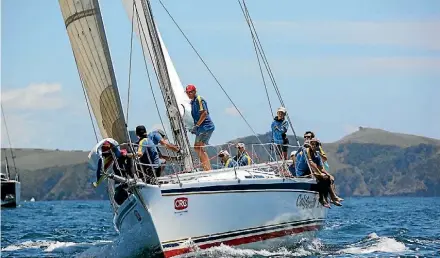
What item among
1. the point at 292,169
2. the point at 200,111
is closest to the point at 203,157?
the point at 200,111

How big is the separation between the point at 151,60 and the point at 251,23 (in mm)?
2552

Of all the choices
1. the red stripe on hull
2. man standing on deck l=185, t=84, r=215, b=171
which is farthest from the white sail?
the red stripe on hull

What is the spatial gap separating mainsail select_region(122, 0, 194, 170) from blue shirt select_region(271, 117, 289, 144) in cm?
224

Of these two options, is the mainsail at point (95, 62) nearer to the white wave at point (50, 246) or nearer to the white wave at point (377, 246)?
the white wave at point (50, 246)

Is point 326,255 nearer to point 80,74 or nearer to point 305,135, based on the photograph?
point 305,135

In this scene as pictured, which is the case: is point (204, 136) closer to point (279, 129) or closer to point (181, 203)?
point (279, 129)

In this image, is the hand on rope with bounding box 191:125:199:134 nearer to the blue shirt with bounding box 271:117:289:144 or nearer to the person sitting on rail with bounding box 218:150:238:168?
the person sitting on rail with bounding box 218:150:238:168

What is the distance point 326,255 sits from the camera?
20.4m

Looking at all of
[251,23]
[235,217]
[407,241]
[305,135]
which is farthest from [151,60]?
[407,241]

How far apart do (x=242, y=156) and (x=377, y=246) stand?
3898mm

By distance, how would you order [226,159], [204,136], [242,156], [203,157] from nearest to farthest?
1. [203,157]
2. [204,136]
3. [226,159]
4. [242,156]

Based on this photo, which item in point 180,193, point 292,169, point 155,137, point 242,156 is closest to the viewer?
point 180,193

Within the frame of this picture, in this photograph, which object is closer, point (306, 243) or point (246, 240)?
point (246, 240)

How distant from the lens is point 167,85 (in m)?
21.8
